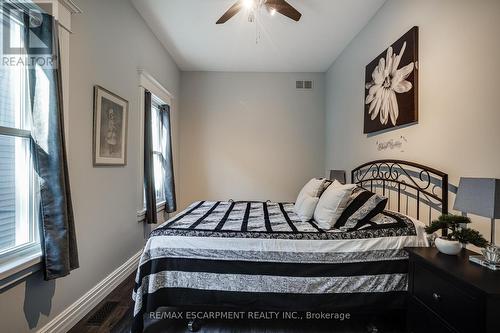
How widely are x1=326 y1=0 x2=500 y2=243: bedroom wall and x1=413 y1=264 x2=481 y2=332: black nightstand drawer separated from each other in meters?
0.48

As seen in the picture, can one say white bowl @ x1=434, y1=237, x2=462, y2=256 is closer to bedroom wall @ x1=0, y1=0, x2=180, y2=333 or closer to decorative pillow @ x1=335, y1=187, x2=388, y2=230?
decorative pillow @ x1=335, y1=187, x2=388, y2=230

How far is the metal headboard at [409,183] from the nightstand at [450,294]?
0.44 metres

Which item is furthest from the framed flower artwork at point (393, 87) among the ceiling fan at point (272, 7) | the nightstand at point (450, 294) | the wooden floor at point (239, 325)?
the wooden floor at point (239, 325)

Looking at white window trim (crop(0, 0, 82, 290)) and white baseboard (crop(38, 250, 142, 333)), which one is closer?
white window trim (crop(0, 0, 82, 290))

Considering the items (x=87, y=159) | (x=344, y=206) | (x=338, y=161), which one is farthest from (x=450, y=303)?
(x=338, y=161)

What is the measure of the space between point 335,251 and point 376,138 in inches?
62.0

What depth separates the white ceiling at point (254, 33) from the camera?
2799mm

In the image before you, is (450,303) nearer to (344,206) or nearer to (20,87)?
(344,206)

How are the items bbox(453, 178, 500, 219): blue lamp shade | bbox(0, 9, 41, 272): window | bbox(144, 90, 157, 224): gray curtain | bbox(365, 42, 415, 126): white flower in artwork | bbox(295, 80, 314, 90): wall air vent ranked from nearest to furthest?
bbox(453, 178, 500, 219): blue lamp shade → bbox(0, 9, 41, 272): window → bbox(365, 42, 415, 126): white flower in artwork → bbox(144, 90, 157, 224): gray curtain → bbox(295, 80, 314, 90): wall air vent

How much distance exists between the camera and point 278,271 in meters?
1.82

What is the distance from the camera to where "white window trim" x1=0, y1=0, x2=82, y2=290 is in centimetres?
141

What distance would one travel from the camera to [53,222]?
1615 millimetres

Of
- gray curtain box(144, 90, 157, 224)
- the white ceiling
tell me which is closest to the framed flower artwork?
the white ceiling

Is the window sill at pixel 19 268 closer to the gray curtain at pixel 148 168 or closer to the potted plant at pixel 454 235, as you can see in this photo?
the gray curtain at pixel 148 168
